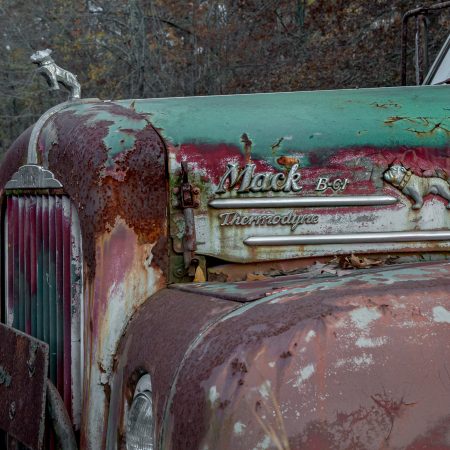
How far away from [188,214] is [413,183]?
0.66m

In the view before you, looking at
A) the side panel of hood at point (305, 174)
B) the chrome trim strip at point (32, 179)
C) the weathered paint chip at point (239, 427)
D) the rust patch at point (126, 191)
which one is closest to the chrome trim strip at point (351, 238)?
the side panel of hood at point (305, 174)

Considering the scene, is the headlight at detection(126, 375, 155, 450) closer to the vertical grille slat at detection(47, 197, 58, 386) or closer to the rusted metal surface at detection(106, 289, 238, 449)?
the rusted metal surface at detection(106, 289, 238, 449)

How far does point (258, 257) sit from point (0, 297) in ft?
A: 3.31

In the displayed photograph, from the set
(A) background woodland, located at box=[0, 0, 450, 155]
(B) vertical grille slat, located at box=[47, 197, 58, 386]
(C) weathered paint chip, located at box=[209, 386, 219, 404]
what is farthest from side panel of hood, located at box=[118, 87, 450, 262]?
(A) background woodland, located at box=[0, 0, 450, 155]

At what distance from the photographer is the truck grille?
2469mm

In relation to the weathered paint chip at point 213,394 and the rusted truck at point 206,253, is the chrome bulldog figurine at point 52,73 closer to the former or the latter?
the rusted truck at point 206,253

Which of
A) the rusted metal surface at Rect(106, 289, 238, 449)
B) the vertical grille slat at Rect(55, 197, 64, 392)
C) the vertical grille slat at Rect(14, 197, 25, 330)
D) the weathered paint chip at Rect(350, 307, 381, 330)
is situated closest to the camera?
the weathered paint chip at Rect(350, 307, 381, 330)

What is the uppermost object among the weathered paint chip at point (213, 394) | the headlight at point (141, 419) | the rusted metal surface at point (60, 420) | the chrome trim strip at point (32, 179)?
the chrome trim strip at point (32, 179)

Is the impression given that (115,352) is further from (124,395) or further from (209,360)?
(209,360)

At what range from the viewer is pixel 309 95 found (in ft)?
9.29

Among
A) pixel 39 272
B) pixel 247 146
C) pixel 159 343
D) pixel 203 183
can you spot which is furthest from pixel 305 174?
pixel 39 272

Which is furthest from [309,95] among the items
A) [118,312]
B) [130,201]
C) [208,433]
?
[208,433]

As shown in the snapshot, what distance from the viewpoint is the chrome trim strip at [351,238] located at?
2465 mm

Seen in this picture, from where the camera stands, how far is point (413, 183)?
101 inches
